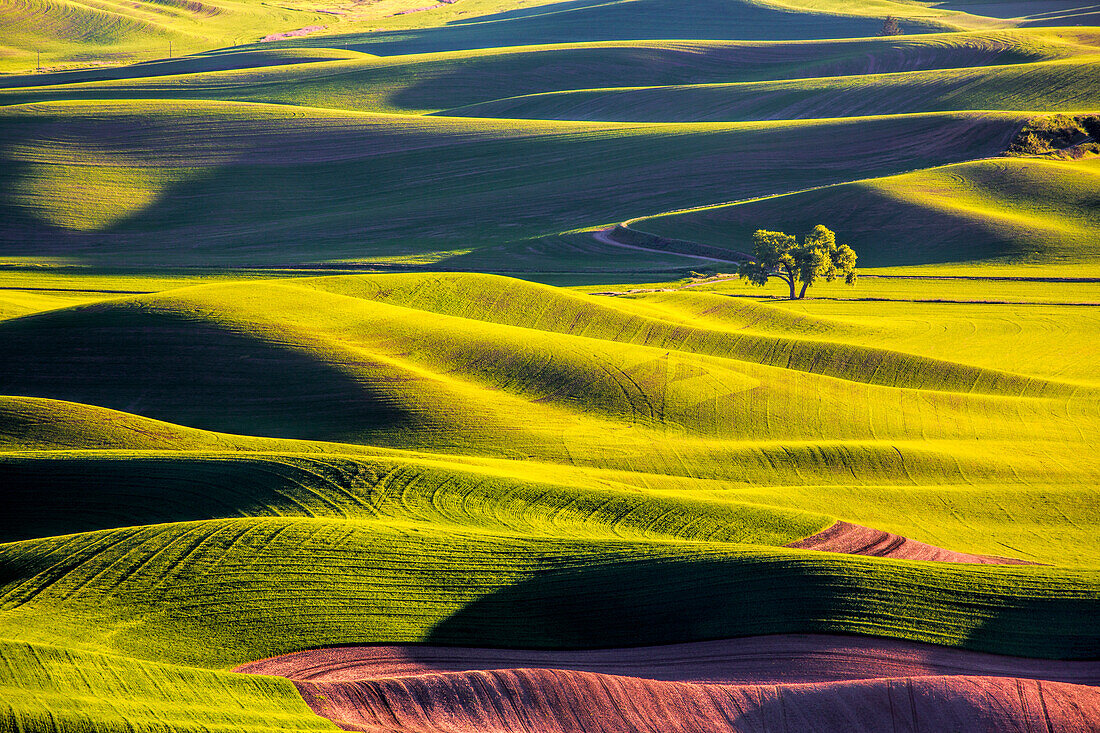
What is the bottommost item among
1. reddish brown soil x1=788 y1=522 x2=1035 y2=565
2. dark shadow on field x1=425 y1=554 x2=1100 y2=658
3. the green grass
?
reddish brown soil x1=788 y1=522 x2=1035 y2=565

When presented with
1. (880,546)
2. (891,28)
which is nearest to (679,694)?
(880,546)

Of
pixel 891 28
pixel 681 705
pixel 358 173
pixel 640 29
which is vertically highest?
pixel 640 29

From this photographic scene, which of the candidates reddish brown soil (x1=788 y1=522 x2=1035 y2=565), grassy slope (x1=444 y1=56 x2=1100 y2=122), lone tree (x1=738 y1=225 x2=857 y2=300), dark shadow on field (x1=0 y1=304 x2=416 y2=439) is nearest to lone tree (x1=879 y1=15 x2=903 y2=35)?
grassy slope (x1=444 y1=56 x2=1100 y2=122)

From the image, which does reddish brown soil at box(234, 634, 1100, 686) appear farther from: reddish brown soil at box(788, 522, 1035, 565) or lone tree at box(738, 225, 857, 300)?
lone tree at box(738, 225, 857, 300)

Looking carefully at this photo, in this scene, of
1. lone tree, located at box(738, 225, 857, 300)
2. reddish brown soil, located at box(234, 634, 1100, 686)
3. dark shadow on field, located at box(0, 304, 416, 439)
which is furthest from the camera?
lone tree, located at box(738, 225, 857, 300)

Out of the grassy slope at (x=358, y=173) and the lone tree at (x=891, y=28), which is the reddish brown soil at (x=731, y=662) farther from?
the lone tree at (x=891, y=28)

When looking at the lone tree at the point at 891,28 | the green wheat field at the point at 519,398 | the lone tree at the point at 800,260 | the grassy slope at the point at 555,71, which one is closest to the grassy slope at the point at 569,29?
the lone tree at the point at 891,28

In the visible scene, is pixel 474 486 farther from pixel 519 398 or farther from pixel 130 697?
pixel 130 697
